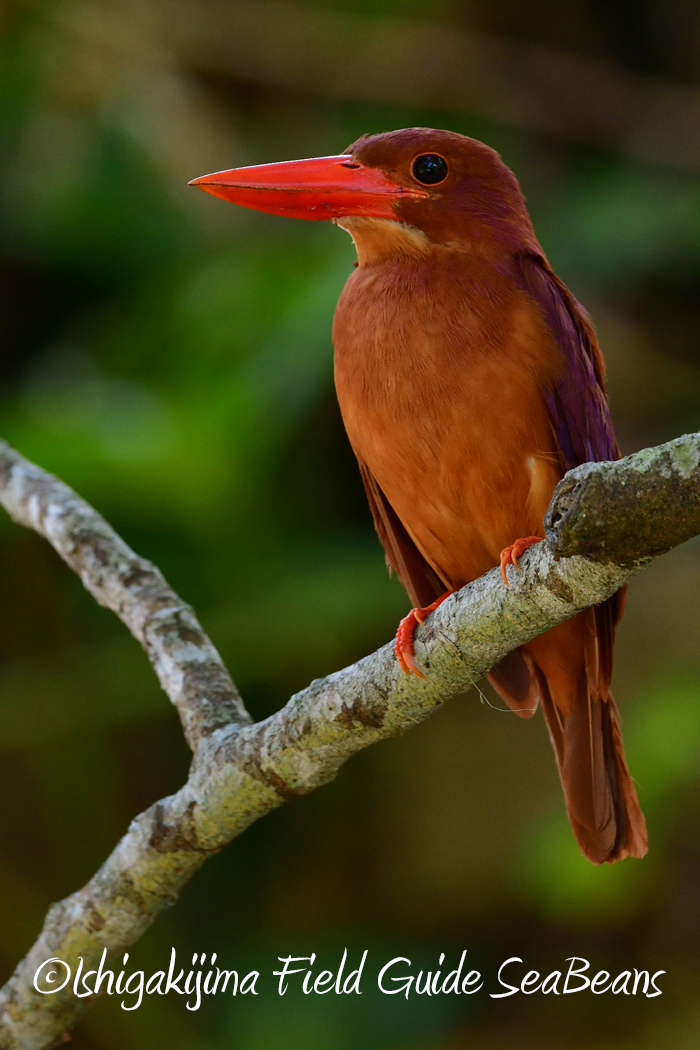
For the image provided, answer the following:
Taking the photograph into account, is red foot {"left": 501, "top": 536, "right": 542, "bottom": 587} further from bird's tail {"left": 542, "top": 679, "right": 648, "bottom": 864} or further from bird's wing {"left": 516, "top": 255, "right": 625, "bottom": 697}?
bird's tail {"left": 542, "top": 679, "right": 648, "bottom": 864}

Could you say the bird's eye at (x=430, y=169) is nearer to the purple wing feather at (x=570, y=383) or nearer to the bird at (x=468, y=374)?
the bird at (x=468, y=374)

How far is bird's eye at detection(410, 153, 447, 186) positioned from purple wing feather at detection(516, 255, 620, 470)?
0.23 metres

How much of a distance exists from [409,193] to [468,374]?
0.42m

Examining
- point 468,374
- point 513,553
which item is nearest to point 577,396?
point 468,374

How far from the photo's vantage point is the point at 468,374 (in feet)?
6.45

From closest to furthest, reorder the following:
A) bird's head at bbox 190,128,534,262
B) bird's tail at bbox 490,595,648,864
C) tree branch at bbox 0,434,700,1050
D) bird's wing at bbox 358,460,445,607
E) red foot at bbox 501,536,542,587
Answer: tree branch at bbox 0,434,700,1050 < red foot at bbox 501,536,542,587 < bird's head at bbox 190,128,534,262 < bird's tail at bbox 490,595,648,864 < bird's wing at bbox 358,460,445,607

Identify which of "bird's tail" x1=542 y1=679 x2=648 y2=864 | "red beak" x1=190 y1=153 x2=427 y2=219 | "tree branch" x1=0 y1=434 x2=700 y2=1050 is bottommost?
"tree branch" x1=0 y1=434 x2=700 y2=1050

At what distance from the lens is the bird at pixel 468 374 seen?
6.51ft

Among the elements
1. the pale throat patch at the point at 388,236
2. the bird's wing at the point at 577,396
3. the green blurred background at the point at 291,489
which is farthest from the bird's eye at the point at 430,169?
the green blurred background at the point at 291,489

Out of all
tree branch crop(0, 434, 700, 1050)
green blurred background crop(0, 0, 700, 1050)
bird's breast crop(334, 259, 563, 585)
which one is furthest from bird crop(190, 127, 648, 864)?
green blurred background crop(0, 0, 700, 1050)

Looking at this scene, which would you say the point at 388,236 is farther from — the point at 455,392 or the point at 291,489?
the point at 291,489

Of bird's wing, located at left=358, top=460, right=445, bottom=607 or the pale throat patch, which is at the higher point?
the pale throat patch

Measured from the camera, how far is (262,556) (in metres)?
3.58

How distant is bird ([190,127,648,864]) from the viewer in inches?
78.1
